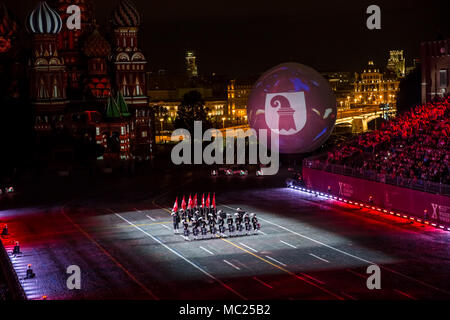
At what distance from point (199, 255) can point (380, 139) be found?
1069 inches

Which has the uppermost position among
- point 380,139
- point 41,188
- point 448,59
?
point 448,59

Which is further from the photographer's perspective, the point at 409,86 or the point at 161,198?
the point at 409,86

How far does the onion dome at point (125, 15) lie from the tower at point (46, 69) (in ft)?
27.3

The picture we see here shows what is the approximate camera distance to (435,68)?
73000mm

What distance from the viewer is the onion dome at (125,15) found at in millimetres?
108250

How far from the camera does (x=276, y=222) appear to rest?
48.6 m

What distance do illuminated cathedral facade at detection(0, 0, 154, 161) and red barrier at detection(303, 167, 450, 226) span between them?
38.1m

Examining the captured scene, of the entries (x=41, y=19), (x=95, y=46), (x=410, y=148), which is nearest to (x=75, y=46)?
(x=95, y=46)

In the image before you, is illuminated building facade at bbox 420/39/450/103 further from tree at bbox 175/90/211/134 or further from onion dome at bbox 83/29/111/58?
tree at bbox 175/90/211/134

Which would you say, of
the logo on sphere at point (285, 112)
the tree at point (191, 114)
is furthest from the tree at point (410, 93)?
the logo on sphere at point (285, 112)

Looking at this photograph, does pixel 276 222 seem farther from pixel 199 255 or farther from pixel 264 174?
pixel 264 174

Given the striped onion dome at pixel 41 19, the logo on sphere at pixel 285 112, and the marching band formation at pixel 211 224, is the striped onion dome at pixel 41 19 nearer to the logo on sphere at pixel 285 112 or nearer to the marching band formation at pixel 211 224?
the logo on sphere at pixel 285 112
